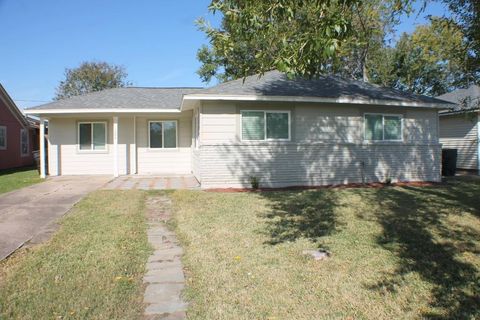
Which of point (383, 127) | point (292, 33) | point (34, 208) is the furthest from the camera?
point (383, 127)

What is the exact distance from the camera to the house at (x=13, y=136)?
804 inches

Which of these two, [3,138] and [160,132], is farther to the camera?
[3,138]

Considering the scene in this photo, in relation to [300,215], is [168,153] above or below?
above

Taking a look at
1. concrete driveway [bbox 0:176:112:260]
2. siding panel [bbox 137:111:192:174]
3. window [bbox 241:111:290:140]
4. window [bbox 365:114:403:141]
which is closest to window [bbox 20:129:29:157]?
siding panel [bbox 137:111:192:174]

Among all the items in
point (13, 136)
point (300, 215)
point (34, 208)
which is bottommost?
point (300, 215)

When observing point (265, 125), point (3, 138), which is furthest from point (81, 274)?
point (3, 138)

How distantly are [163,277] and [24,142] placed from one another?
22.9 m

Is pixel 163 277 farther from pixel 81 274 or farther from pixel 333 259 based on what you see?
pixel 333 259

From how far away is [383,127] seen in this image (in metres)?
13.6

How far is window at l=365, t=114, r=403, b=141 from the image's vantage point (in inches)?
530

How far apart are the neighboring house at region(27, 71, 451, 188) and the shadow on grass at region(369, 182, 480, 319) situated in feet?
10.1

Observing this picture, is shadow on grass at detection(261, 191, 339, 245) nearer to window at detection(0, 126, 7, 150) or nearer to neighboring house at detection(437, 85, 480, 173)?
neighboring house at detection(437, 85, 480, 173)

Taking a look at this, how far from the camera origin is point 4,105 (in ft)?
67.6

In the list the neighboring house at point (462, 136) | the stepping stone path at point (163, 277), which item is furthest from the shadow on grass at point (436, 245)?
the neighboring house at point (462, 136)
